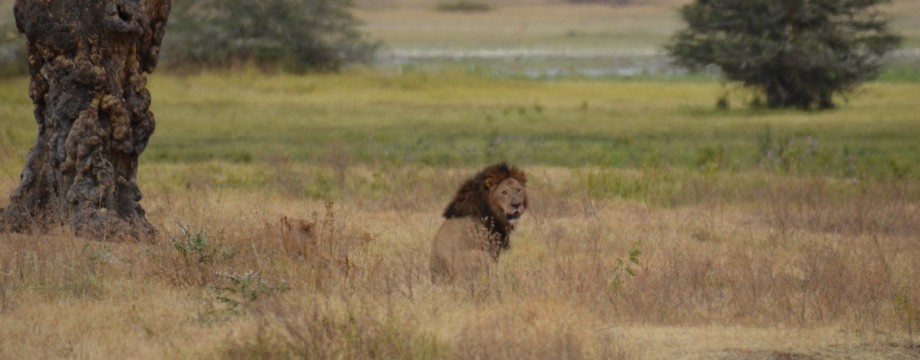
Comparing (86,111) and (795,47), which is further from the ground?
(86,111)

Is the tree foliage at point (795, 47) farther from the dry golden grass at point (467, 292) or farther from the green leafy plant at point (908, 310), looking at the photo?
the green leafy plant at point (908, 310)

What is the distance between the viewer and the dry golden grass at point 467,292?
319 inches

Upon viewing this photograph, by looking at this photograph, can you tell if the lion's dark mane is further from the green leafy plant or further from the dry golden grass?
the green leafy plant

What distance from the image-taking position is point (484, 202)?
34.0 feet

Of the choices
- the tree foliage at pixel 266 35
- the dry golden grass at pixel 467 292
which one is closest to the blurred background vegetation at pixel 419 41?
the tree foliage at pixel 266 35

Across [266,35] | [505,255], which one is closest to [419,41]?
[266,35]

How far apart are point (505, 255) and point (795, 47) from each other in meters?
23.2

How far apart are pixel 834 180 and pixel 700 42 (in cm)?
1864

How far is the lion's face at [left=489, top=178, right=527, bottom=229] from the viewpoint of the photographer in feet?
33.7

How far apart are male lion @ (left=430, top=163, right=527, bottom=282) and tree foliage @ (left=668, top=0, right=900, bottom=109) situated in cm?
2392

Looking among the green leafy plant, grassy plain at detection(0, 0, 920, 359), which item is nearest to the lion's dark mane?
grassy plain at detection(0, 0, 920, 359)

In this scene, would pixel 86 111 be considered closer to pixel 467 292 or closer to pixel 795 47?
pixel 467 292

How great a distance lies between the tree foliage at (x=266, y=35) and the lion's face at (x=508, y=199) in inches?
1279

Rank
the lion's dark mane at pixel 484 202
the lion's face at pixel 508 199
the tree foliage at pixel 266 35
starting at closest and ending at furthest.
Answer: the lion's face at pixel 508 199 < the lion's dark mane at pixel 484 202 < the tree foliage at pixel 266 35
